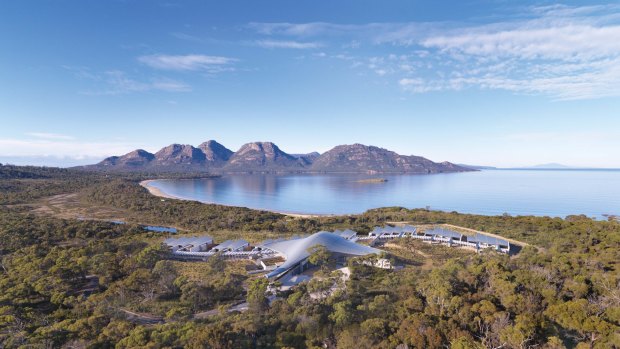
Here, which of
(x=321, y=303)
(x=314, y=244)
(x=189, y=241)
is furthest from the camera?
(x=189, y=241)

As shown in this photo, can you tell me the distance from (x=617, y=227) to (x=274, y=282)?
42787 millimetres

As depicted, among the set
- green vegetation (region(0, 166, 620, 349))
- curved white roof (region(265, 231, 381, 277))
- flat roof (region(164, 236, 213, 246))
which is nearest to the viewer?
green vegetation (region(0, 166, 620, 349))

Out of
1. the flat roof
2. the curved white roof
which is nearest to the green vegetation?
the curved white roof

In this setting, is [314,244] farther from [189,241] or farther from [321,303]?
[189,241]

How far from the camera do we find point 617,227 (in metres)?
37.5

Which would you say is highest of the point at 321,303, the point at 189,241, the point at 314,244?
the point at 314,244

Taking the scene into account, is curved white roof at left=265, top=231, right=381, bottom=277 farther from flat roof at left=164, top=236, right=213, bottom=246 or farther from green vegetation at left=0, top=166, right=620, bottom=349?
flat roof at left=164, top=236, right=213, bottom=246

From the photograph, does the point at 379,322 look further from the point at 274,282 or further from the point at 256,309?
the point at 274,282

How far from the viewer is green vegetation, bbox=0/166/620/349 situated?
14.5m

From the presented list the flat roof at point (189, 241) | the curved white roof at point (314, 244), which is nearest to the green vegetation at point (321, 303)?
the curved white roof at point (314, 244)

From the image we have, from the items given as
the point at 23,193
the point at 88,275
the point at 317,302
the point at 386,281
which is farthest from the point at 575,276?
the point at 23,193

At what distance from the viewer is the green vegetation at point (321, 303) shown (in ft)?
47.6

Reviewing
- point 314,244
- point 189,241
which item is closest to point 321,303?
point 314,244

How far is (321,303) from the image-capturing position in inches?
→ 735
